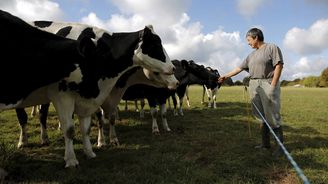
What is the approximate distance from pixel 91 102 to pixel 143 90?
4.16 meters

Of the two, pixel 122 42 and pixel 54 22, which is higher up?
pixel 54 22

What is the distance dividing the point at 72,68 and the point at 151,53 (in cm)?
195

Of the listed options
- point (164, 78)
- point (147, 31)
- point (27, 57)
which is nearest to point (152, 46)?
point (147, 31)

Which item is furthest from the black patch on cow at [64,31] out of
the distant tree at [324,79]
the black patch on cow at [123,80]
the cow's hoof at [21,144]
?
the distant tree at [324,79]

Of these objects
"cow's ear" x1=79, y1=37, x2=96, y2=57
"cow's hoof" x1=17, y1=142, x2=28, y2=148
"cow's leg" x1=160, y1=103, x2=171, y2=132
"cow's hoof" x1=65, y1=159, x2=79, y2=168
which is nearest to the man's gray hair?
"cow's ear" x1=79, y1=37, x2=96, y2=57

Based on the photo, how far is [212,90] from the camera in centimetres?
2148

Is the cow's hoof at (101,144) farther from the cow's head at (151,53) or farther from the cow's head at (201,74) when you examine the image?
the cow's head at (201,74)

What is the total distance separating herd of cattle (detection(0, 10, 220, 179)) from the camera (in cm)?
552

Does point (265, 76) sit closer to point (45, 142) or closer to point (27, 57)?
point (27, 57)

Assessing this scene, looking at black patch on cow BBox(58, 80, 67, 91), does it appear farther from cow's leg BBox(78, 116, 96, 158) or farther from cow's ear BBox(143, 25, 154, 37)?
cow's ear BBox(143, 25, 154, 37)

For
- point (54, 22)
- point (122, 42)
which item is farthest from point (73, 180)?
point (54, 22)

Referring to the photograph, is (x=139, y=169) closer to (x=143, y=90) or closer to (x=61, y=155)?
(x=61, y=155)

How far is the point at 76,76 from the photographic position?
6.65 meters

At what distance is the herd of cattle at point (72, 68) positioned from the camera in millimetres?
Result: 5520
